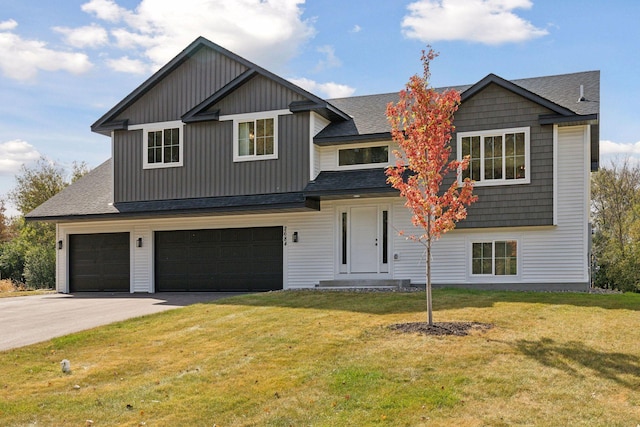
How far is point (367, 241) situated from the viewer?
18578 mm

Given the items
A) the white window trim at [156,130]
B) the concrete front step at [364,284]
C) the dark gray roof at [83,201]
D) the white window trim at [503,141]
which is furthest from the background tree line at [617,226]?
the dark gray roof at [83,201]

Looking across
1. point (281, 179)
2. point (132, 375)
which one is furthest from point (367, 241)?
point (132, 375)

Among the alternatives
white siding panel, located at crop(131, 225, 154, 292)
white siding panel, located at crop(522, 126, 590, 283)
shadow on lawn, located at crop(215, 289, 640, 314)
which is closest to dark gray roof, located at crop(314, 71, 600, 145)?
white siding panel, located at crop(522, 126, 590, 283)

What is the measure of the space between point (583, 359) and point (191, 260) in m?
14.5

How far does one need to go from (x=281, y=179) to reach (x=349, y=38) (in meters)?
6.27

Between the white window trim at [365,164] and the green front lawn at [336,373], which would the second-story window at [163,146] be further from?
the green front lawn at [336,373]

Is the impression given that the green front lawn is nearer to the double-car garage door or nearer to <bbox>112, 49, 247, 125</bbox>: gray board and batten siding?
the double-car garage door

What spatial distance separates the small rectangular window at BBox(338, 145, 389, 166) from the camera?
61.4ft

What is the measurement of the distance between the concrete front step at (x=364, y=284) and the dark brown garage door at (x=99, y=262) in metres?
7.32

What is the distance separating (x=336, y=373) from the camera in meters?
8.00

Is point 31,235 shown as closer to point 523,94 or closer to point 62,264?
point 62,264

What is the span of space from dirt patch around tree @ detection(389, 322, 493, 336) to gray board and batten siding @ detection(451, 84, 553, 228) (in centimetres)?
707

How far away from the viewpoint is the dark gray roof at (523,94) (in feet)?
56.1

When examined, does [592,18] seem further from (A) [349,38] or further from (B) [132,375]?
(B) [132,375]
